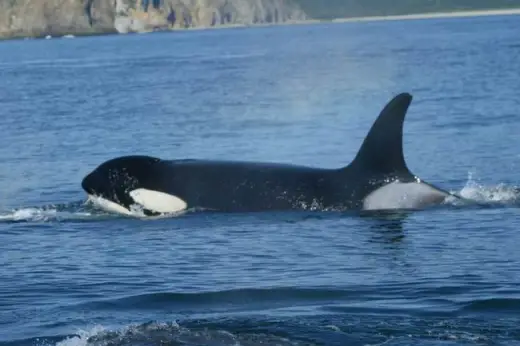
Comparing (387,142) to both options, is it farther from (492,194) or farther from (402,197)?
(492,194)

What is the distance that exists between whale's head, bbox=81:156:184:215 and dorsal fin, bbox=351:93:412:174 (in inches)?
105

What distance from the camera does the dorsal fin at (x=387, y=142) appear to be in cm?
1783

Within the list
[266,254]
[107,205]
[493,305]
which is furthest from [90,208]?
[493,305]

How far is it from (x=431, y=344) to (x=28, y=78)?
Result: 2632 inches

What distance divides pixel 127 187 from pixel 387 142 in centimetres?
371

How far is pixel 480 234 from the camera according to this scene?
54.2 feet

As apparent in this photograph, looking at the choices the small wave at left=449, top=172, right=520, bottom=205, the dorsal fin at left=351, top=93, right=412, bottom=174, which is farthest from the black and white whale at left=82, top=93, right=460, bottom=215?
the small wave at left=449, top=172, right=520, bottom=205

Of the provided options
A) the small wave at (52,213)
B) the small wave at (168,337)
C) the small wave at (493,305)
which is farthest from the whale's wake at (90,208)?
the small wave at (168,337)

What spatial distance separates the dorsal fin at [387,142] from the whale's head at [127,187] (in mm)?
2679

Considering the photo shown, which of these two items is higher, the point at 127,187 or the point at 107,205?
the point at 127,187

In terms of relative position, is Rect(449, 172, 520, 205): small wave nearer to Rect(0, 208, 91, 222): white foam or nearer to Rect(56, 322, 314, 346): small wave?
Rect(0, 208, 91, 222): white foam

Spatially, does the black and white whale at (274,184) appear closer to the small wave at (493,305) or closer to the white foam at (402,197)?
the white foam at (402,197)

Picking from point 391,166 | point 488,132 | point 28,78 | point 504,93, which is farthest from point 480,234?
point 28,78

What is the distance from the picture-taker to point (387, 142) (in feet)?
58.8
